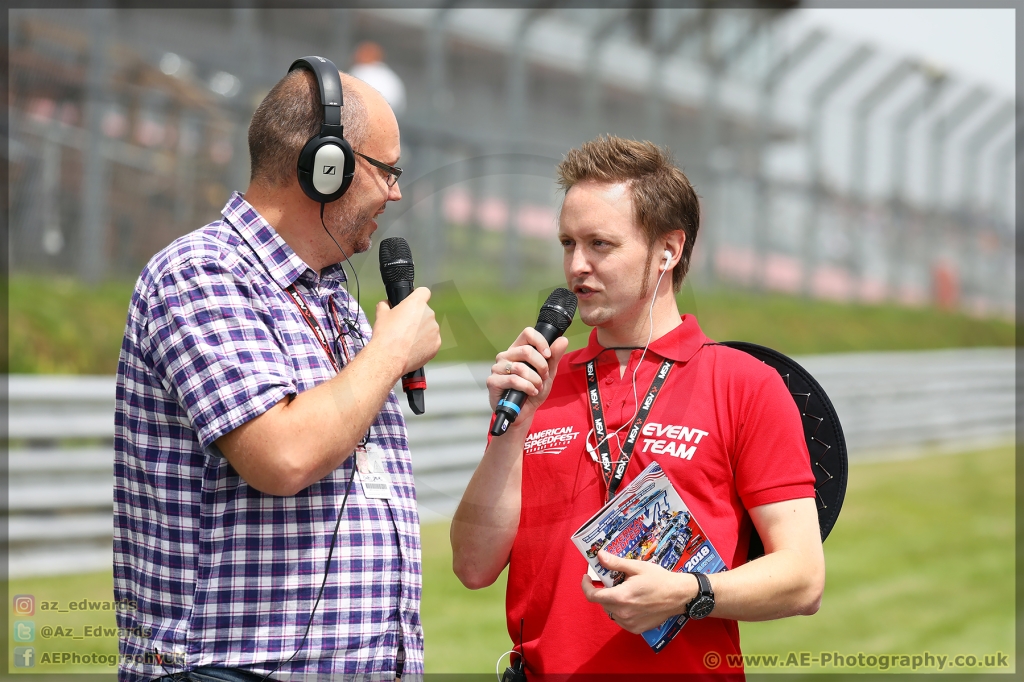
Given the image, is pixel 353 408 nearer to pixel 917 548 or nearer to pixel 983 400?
pixel 917 548

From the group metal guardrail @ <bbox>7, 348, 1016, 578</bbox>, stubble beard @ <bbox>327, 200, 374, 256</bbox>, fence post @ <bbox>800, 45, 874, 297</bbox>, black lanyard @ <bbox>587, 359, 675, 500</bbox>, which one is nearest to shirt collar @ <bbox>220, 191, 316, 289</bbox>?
stubble beard @ <bbox>327, 200, 374, 256</bbox>

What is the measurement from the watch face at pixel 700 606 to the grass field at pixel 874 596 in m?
1.71

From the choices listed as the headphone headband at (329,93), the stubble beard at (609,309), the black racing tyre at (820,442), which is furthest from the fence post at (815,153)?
the headphone headband at (329,93)

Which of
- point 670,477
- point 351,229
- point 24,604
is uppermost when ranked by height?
point 351,229

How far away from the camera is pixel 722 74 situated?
1278cm

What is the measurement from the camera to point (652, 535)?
190cm

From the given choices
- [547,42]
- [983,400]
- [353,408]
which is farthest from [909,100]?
[353,408]

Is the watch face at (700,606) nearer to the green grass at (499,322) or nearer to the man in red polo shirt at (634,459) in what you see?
the man in red polo shirt at (634,459)

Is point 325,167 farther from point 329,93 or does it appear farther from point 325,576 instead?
point 325,576

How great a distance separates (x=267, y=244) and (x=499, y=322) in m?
0.58

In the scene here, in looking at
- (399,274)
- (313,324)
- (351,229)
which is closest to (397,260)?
(399,274)

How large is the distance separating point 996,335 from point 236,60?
16.8 m

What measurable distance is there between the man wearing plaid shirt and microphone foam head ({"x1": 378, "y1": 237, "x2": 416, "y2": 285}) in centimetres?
11

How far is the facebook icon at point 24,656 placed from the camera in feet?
14.7
